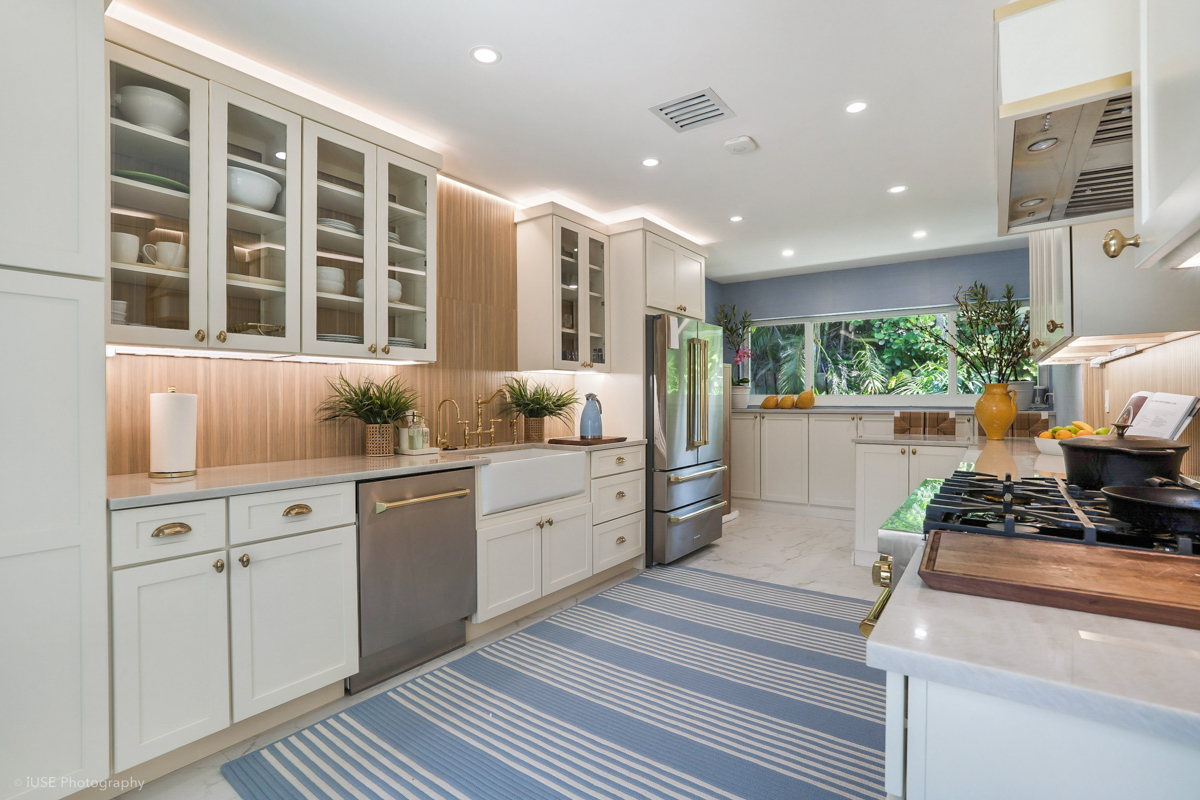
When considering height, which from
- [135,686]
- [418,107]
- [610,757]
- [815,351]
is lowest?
[610,757]

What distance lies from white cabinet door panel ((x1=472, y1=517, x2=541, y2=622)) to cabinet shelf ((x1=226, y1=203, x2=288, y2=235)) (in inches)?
59.8

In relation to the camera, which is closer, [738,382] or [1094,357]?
[1094,357]

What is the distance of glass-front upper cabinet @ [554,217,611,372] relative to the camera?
358 cm

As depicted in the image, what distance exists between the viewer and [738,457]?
5801mm

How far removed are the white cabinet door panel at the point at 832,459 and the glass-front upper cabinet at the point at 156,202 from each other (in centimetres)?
483

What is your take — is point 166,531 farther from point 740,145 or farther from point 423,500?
point 740,145

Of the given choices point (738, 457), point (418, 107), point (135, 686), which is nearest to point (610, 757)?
point (135, 686)

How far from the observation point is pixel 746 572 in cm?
373

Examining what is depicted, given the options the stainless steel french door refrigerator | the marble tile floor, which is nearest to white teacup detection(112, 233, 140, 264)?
the marble tile floor

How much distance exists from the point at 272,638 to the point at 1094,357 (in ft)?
12.2

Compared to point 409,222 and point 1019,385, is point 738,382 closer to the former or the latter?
point 1019,385

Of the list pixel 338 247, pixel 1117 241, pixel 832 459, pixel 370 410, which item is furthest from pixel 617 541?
pixel 1117 241

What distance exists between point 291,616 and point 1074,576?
2.09 meters

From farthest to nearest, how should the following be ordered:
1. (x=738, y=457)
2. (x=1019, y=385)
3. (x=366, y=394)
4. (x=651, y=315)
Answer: (x=738, y=457), (x=1019, y=385), (x=651, y=315), (x=366, y=394)
